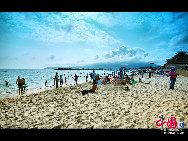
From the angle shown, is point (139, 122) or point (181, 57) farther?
point (181, 57)

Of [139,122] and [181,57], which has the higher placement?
[181,57]

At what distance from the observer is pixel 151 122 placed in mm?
3133
